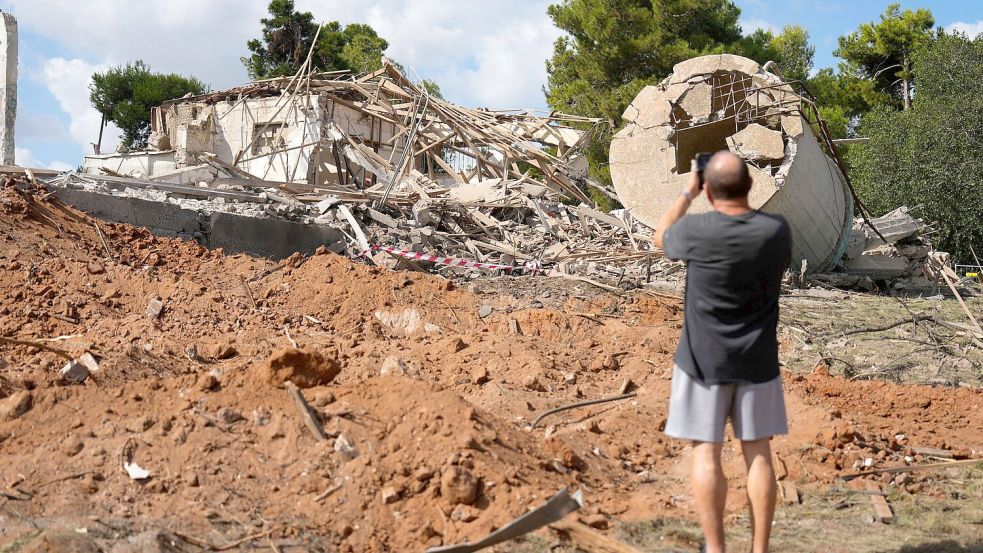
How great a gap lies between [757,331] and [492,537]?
1.32 m

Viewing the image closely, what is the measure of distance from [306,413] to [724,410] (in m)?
2.12

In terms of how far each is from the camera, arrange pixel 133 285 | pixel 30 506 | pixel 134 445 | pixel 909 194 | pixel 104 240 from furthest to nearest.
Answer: pixel 909 194, pixel 104 240, pixel 133 285, pixel 134 445, pixel 30 506

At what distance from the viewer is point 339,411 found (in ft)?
15.0

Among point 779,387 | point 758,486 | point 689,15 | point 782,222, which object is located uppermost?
point 689,15

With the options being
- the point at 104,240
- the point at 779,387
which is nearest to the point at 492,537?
the point at 779,387

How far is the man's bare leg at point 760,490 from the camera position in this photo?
3.32m

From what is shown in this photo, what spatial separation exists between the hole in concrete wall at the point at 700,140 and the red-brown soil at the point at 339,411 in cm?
395

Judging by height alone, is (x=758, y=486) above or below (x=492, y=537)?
above

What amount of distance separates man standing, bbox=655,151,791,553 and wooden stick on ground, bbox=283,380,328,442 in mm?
1822

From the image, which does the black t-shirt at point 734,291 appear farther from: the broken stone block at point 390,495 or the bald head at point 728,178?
the broken stone block at point 390,495

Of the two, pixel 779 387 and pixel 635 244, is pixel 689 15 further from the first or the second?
pixel 779 387

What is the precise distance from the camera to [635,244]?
1170 cm

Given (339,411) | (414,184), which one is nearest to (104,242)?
(339,411)

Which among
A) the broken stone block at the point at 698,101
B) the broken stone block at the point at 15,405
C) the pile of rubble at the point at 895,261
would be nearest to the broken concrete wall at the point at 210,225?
the broken stone block at the point at 698,101
